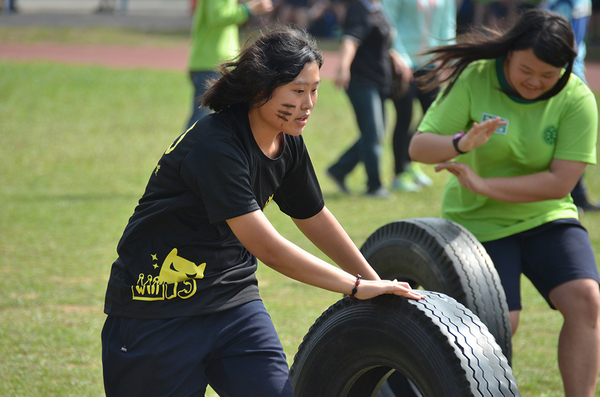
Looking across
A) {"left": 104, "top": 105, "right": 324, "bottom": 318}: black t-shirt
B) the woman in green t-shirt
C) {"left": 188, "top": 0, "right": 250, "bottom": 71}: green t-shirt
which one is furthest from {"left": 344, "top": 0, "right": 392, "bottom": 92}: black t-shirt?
{"left": 104, "top": 105, "right": 324, "bottom": 318}: black t-shirt

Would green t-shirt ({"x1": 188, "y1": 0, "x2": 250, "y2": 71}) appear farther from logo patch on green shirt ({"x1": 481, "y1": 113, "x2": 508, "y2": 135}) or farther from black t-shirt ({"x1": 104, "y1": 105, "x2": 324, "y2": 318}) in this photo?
black t-shirt ({"x1": 104, "y1": 105, "x2": 324, "y2": 318})

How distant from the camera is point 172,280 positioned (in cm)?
220

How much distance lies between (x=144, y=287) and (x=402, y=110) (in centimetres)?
546

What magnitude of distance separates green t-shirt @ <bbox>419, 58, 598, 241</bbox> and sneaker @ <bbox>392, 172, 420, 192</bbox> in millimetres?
4306

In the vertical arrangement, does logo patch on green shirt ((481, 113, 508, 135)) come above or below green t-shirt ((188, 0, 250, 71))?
above

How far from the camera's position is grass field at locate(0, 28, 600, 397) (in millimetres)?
3756

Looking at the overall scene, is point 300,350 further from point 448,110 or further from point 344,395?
point 448,110

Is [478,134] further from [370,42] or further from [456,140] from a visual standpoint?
[370,42]

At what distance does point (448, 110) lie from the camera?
323cm

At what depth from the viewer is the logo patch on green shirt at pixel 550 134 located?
3166mm

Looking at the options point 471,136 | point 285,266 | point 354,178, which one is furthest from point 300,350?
point 354,178

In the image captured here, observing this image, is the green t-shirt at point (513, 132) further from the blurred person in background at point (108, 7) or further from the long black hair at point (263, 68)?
the blurred person in background at point (108, 7)

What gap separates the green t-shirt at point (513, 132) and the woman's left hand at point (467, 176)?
0.53 ft

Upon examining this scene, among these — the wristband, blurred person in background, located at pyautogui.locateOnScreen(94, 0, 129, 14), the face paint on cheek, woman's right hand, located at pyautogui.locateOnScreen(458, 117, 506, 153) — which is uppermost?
the face paint on cheek
